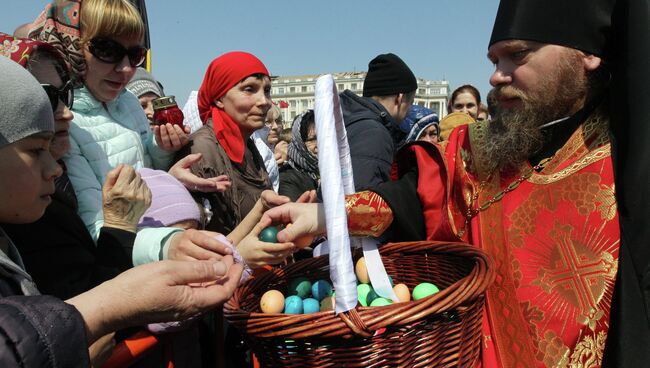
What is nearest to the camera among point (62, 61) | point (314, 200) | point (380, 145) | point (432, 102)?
point (62, 61)

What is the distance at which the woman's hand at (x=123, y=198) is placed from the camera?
1.81 metres

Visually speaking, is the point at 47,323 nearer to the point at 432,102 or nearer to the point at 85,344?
the point at 85,344

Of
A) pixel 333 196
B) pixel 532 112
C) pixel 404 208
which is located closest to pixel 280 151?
pixel 404 208

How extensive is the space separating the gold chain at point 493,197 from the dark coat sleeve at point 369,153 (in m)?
0.99

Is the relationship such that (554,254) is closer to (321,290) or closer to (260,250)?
(321,290)

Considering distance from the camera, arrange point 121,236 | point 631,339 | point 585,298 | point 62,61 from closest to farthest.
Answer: point 631,339 < point 585,298 < point 121,236 < point 62,61

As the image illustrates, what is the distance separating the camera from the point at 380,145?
10.5 ft

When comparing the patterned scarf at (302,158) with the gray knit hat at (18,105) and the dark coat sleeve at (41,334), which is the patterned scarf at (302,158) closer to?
the gray knit hat at (18,105)

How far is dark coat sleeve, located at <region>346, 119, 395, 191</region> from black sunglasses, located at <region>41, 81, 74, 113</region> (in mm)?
1611

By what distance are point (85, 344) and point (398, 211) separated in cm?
130

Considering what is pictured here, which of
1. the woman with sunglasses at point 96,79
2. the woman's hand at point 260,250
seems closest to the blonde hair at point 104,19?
the woman with sunglasses at point 96,79

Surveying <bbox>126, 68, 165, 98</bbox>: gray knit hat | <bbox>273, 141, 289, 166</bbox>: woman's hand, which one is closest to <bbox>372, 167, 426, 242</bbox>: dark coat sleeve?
<bbox>126, 68, 165, 98</bbox>: gray knit hat

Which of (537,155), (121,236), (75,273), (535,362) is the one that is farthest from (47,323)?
→ (537,155)

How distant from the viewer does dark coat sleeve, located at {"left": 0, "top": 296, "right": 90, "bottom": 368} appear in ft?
2.79
